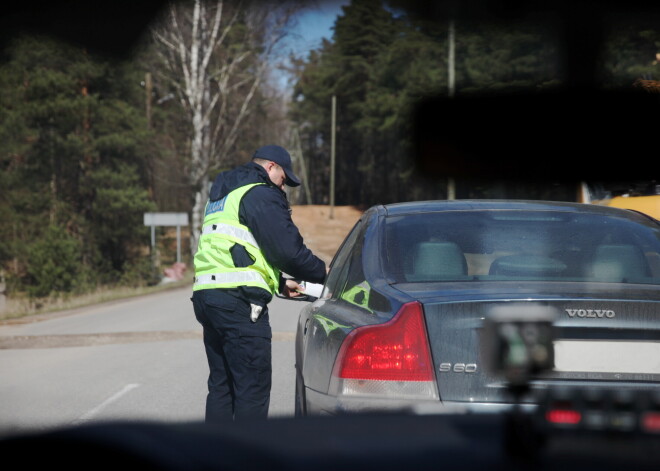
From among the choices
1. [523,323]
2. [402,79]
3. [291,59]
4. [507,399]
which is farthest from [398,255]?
[402,79]

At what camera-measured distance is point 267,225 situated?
5297mm

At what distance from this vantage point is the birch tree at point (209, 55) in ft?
114

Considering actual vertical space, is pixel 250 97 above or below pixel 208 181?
above

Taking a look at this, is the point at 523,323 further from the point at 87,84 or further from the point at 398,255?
the point at 87,84

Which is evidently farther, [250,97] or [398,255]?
[250,97]

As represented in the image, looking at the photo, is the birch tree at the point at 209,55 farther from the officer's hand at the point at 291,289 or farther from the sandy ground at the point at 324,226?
the officer's hand at the point at 291,289

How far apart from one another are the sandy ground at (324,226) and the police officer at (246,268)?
1558 inches

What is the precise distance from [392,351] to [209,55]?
32.2 meters

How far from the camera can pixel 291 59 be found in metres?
36.9

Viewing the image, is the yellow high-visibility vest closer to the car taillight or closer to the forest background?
the car taillight

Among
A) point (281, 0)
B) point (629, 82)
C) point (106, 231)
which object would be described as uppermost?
point (281, 0)

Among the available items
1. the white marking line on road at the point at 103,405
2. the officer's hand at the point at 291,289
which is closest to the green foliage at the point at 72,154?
the white marking line on road at the point at 103,405

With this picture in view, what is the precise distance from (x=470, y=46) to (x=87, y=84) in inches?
766

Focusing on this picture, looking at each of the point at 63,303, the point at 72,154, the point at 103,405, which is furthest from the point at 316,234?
the point at 103,405
